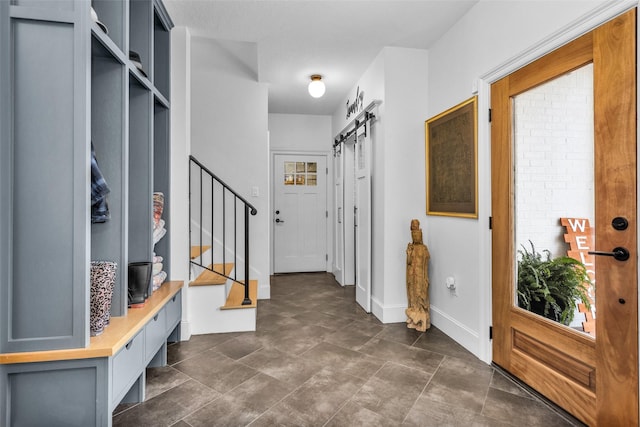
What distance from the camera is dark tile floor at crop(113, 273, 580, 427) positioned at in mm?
1765

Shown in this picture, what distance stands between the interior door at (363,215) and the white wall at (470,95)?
63cm

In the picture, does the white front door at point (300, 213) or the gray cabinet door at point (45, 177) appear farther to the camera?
the white front door at point (300, 213)

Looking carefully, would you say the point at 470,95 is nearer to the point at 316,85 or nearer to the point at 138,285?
the point at 316,85

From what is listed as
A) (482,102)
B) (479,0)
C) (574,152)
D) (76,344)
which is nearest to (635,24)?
(574,152)

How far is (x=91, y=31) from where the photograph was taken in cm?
148

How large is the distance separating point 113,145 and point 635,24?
2520 millimetres

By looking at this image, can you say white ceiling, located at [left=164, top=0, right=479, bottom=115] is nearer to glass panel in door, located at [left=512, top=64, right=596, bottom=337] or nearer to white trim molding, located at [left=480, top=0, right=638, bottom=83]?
white trim molding, located at [left=480, top=0, right=638, bottom=83]

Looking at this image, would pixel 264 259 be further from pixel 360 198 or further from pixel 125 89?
pixel 125 89

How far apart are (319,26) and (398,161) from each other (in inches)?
53.9

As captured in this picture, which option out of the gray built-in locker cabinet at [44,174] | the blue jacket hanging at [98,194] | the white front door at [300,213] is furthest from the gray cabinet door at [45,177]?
the white front door at [300,213]

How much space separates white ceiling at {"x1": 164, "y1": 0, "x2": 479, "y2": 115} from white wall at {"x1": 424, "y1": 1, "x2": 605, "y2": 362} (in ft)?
0.83

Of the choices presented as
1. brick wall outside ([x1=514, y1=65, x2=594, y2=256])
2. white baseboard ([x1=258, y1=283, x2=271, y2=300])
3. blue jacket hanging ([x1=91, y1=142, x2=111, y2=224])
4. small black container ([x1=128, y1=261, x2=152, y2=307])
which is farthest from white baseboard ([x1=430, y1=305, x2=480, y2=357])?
blue jacket hanging ([x1=91, y1=142, x2=111, y2=224])

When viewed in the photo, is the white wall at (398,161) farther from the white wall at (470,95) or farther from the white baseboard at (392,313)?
the white wall at (470,95)

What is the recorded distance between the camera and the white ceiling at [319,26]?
256 cm
